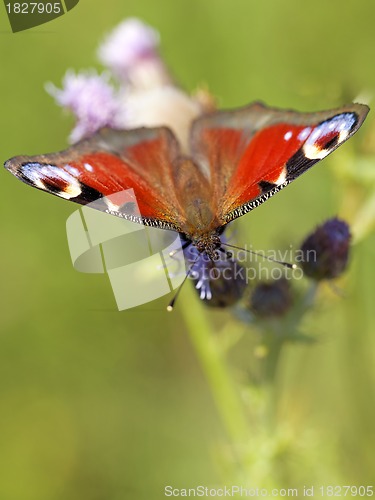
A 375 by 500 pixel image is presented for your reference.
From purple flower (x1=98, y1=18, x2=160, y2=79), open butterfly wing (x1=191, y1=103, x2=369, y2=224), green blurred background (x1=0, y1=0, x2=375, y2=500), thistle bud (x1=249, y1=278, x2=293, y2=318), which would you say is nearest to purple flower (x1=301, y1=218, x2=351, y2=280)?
thistle bud (x1=249, y1=278, x2=293, y2=318)

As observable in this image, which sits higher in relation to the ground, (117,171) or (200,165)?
(200,165)

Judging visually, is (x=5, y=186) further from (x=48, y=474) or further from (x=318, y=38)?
(x=318, y=38)

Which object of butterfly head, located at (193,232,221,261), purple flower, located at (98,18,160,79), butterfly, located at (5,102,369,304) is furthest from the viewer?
purple flower, located at (98,18,160,79)

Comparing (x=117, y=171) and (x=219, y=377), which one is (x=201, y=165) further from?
(x=219, y=377)

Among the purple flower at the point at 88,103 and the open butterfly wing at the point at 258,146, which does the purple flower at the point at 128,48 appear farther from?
the open butterfly wing at the point at 258,146

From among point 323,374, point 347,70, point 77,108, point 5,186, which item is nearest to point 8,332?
point 5,186

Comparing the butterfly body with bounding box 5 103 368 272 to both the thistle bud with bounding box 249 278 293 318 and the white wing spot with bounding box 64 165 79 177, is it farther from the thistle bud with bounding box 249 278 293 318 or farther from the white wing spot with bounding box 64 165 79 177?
the thistle bud with bounding box 249 278 293 318

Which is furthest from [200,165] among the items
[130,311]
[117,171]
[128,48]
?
[130,311]
